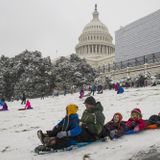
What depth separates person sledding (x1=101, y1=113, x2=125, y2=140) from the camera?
8.06m

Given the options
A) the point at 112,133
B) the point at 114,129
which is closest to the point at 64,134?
the point at 112,133

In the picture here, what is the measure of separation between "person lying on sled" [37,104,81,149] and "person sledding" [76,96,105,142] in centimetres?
23

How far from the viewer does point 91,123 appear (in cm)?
776

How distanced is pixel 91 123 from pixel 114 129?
832 mm

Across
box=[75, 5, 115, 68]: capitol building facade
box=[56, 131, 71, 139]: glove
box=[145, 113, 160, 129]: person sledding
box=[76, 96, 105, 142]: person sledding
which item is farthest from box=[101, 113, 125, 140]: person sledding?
box=[75, 5, 115, 68]: capitol building facade

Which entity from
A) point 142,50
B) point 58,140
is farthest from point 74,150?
point 142,50

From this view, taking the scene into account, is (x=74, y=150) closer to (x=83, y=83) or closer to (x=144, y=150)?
(x=144, y=150)

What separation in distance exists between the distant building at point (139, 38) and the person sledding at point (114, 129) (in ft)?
228

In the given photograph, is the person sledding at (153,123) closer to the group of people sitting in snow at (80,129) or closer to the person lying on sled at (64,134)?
the group of people sitting in snow at (80,129)

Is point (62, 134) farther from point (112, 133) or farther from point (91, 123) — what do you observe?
point (112, 133)

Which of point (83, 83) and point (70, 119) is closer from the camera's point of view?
point (70, 119)

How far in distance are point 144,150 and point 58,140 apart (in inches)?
77.3

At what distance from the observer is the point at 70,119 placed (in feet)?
25.2

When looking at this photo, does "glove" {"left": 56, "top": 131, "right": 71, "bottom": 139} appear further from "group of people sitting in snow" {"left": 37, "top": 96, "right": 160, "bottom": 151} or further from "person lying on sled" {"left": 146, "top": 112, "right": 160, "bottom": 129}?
"person lying on sled" {"left": 146, "top": 112, "right": 160, "bottom": 129}
